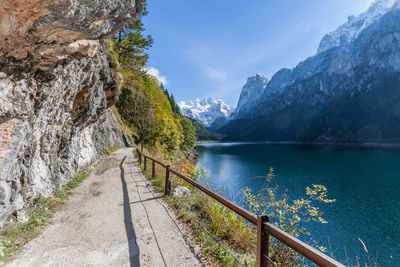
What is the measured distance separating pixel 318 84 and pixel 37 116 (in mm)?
232254

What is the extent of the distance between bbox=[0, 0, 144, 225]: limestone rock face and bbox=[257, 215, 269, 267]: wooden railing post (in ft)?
15.1

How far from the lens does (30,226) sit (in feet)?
14.3

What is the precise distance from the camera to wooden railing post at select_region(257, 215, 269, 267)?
2276mm

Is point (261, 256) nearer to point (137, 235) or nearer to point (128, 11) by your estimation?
point (137, 235)

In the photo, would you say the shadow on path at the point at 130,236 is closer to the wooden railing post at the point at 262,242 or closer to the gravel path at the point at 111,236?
the gravel path at the point at 111,236

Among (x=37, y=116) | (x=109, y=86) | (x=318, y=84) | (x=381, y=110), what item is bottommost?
(x=37, y=116)

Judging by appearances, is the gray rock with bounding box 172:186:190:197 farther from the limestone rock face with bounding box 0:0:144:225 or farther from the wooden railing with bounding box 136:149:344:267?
the wooden railing with bounding box 136:149:344:267

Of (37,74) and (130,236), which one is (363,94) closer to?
(130,236)

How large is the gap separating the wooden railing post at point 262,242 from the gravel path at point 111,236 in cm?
146

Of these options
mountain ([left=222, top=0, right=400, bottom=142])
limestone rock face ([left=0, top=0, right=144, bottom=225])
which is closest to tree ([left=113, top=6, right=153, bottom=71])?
limestone rock face ([left=0, top=0, right=144, bottom=225])

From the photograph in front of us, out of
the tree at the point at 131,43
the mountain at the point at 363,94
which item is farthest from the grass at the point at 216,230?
the mountain at the point at 363,94

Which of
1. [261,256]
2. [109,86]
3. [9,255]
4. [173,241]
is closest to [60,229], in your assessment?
[9,255]

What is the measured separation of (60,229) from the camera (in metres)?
4.48

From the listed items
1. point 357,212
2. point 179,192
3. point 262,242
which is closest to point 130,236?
point 179,192
